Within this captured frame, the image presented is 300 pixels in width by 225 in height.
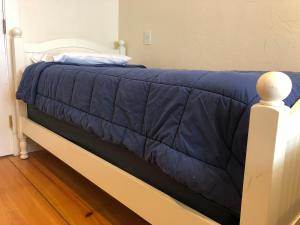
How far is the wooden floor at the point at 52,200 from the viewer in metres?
1.38

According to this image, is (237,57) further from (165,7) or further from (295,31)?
(165,7)

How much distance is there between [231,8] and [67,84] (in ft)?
3.48

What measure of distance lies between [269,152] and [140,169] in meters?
0.57

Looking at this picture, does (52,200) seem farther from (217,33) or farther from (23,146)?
(217,33)

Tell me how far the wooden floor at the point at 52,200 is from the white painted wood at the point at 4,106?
0.63ft

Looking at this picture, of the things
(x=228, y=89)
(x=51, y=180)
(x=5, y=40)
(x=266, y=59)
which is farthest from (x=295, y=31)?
(x=5, y=40)

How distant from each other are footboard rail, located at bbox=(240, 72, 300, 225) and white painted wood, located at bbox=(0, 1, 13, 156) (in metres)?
1.97

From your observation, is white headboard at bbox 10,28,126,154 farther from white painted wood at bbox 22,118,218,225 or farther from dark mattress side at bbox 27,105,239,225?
white painted wood at bbox 22,118,218,225

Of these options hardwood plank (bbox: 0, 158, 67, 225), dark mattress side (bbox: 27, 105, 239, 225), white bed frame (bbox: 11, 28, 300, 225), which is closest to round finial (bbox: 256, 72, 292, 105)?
white bed frame (bbox: 11, 28, 300, 225)

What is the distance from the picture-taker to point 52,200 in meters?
1.55

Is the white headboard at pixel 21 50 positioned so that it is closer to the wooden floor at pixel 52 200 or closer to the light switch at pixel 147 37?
the wooden floor at pixel 52 200

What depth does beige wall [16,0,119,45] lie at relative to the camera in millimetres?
2180

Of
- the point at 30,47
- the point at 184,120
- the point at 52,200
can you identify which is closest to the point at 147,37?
the point at 30,47

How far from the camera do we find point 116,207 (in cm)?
150
